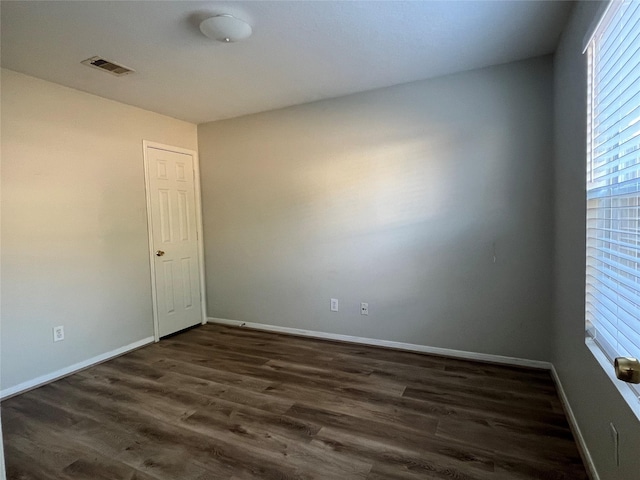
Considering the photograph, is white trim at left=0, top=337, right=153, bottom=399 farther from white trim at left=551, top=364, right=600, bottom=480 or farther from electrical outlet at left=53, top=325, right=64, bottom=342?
white trim at left=551, top=364, right=600, bottom=480

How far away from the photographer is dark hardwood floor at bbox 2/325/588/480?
1748 millimetres

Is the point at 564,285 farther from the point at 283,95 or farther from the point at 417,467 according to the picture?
the point at 283,95

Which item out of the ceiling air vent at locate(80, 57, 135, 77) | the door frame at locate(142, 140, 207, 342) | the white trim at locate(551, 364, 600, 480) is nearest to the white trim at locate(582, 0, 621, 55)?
the white trim at locate(551, 364, 600, 480)

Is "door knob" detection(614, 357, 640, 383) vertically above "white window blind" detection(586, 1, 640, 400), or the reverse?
"white window blind" detection(586, 1, 640, 400)

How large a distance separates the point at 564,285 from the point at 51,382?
388cm

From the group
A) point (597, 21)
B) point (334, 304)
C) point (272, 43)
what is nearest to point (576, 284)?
point (597, 21)

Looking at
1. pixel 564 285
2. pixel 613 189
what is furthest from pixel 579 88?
pixel 564 285

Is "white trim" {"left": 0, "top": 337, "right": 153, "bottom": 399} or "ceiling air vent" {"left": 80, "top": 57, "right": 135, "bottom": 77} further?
"white trim" {"left": 0, "top": 337, "right": 153, "bottom": 399}

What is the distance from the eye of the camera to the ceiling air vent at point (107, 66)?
2.44 metres

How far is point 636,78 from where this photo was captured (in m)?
1.16

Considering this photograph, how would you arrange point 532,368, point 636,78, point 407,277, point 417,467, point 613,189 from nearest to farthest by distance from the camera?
point 636,78, point 613,189, point 417,467, point 532,368, point 407,277

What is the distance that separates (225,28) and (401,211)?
1964mm

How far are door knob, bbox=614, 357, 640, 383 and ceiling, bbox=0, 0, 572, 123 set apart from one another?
1.90 m

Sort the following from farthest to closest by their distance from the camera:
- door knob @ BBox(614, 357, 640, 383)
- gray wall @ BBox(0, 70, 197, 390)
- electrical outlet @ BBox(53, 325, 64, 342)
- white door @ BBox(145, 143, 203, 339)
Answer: white door @ BBox(145, 143, 203, 339)
electrical outlet @ BBox(53, 325, 64, 342)
gray wall @ BBox(0, 70, 197, 390)
door knob @ BBox(614, 357, 640, 383)
